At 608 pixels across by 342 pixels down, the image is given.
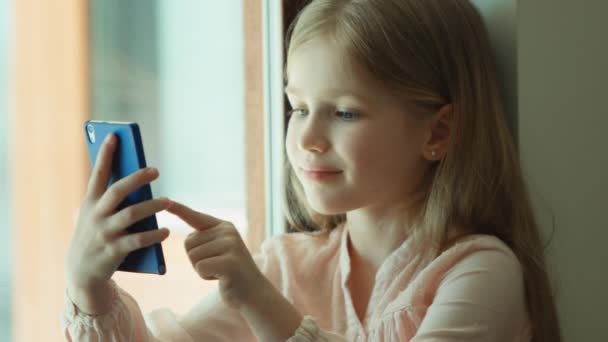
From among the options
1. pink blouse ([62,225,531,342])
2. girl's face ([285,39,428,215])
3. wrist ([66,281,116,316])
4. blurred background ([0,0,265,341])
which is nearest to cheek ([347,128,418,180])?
girl's face ([285,39,428,215])

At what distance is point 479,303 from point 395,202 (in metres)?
0.22

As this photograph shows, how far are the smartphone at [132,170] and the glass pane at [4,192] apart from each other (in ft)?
1.53

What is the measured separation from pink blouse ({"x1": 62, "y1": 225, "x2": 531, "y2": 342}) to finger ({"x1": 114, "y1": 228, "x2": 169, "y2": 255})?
0.42 ft

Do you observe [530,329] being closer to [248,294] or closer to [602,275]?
[602,275]

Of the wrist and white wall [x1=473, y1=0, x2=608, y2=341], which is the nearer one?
the wrist

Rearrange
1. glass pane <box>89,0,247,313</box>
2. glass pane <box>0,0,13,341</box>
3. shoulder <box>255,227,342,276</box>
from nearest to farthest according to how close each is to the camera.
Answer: shoulder <box>255,227,342,276</box>, glass pane <box>0,0,13,341</box>, glass pane <box>89,0,247,313</box>

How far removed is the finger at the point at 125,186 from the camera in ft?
2.86

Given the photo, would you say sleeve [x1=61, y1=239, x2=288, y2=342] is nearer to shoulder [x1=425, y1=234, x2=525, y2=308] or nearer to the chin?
the chin

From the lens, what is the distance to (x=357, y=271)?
116cm

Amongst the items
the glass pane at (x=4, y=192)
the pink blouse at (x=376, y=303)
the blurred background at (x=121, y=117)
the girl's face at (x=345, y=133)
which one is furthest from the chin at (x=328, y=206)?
the glass pane at (x=4, y=192)

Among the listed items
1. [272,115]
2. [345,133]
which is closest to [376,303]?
[345,133]

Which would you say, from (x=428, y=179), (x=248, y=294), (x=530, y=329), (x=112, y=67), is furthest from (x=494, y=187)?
(x=112, y=67)

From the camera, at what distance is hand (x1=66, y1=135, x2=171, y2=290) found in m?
0.88

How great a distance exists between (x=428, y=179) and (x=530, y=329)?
27cm
